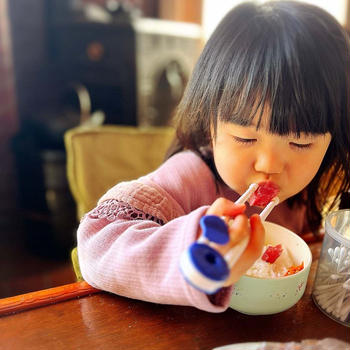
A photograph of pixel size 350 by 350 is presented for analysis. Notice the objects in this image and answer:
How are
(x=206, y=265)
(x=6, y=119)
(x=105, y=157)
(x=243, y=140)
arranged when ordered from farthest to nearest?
(x=6, y=119)
(x=105, y=157)
(x=243, y=140)
(x=206, y=265)

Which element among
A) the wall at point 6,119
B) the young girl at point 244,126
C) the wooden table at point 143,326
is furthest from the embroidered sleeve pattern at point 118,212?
the wall at point 6,119

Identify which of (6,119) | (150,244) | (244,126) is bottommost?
(6,119)

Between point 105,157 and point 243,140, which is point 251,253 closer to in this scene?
point 243,140

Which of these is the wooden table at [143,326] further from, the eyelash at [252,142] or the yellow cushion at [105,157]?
the yellow cushion at [105,157]

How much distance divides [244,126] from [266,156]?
0.05m

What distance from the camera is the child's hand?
417 mm

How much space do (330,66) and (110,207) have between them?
0.38 metres

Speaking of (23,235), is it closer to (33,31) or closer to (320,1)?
(33,31)

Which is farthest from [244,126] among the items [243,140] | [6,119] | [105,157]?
[6,119]

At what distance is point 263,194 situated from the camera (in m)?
0.61

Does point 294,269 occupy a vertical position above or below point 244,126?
below

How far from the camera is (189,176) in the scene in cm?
72

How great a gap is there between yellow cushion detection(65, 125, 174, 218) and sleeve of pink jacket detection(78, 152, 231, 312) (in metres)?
0.37

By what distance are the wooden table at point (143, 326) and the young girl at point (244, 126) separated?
3 cm
